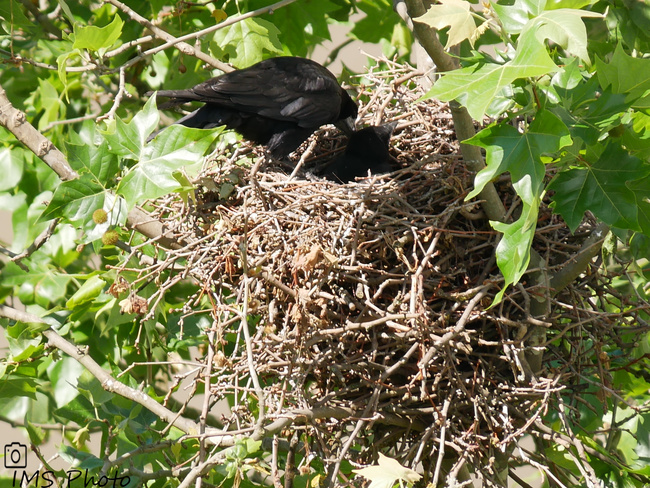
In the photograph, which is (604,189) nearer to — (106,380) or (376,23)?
(106,380)

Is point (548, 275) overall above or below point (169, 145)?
below

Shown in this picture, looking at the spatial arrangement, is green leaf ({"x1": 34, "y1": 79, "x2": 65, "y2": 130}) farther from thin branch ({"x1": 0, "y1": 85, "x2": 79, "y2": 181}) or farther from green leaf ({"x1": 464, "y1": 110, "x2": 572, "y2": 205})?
green leaf ({"x1": 464, "y1": 110, "x2": 572, "y2": 205})

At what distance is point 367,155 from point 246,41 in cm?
84

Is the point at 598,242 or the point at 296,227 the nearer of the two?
the point at 598,242

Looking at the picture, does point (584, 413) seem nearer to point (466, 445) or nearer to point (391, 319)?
point (466, 445)

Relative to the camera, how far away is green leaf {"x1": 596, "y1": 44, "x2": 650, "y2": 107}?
5.99 ft

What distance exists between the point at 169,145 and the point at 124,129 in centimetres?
14

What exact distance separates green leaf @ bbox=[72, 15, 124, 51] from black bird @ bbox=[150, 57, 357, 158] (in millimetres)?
787

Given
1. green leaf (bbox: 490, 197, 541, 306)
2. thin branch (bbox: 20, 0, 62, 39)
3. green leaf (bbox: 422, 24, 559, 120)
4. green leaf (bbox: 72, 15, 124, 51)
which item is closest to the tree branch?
green leaf (bbox: 422, 24, 559, 120)

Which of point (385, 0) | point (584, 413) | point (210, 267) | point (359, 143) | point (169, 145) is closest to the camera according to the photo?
point (169, 145)

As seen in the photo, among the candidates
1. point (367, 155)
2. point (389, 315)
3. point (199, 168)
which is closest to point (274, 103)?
point (367, 155)

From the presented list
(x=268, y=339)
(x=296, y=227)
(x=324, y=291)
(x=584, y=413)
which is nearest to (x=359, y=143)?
(x=296, y=227)

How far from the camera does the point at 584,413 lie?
3.52m

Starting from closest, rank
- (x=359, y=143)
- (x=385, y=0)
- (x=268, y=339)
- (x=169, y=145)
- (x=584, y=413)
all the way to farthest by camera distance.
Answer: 1. (x=169, y=145)
2. (x=268, y=339)
3. (x=359, y=143)
4. (x=584, y=413)
5. (x=385, y=0)
